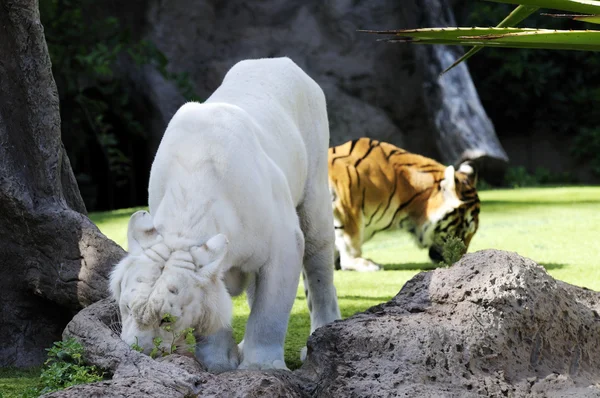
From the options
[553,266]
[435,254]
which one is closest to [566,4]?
[553,266]

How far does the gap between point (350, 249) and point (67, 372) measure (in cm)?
393

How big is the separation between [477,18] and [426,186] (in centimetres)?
895

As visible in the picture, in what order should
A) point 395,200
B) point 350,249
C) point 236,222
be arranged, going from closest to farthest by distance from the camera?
point 236,222 < point 350,249 < point 395,200

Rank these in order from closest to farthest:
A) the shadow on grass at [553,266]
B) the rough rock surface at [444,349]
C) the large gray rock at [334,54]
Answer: the rough rock surface at [444,349]
the shadow on grass at [553,266]
the large gray rock at [334,54]

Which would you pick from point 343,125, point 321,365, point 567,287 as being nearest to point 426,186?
point 567,287

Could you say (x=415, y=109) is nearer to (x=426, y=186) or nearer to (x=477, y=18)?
(x=477, y=18)

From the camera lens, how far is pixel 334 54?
1307 centimetres

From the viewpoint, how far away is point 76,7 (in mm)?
12211

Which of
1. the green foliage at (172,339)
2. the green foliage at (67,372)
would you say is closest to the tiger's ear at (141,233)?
the green foliage at (172,339)

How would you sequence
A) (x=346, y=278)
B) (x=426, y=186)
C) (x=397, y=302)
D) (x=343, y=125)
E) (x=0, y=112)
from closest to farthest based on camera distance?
(x=397, y=302), (x=0, y=112), (x=346, y=278), (x=426, y=186), (x=343, y=125)

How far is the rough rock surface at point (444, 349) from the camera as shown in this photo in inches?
104

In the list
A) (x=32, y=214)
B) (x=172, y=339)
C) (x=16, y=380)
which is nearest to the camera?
(x=172, y=339)

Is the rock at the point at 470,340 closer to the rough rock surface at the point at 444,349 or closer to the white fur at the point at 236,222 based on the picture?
the rough rock surface at the point at 444,349

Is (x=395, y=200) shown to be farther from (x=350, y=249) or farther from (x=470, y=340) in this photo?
(x=470, y=340)
